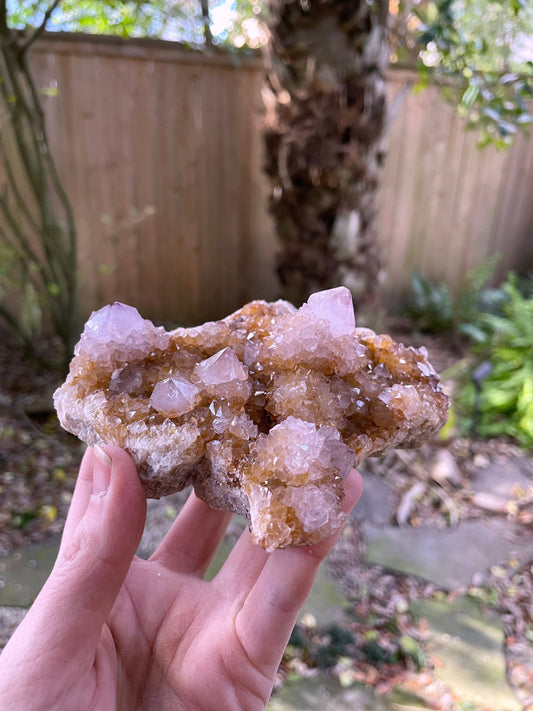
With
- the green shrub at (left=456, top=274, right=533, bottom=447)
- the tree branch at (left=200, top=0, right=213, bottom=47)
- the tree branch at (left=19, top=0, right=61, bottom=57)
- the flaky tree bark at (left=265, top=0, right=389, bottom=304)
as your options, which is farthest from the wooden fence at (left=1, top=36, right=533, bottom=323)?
the green shrub at (left=456, top=274, right=533, bottom=447)

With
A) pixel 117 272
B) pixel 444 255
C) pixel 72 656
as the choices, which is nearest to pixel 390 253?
pixel 444 255

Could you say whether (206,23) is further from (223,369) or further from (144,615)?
(144,615)

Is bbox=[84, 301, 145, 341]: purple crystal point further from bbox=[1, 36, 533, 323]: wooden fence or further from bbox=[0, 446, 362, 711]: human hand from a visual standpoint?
bbox=[1, 36, 533, 323]: wooden fence

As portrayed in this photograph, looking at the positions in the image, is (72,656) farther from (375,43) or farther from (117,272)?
(117,272)

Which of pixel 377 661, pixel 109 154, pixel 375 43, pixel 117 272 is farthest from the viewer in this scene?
pixel 117 272

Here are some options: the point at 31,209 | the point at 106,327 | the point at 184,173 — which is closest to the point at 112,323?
the point at 106,327

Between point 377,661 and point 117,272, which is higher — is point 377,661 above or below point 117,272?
below

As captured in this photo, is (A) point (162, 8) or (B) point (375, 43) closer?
(B) point (375, 43)
